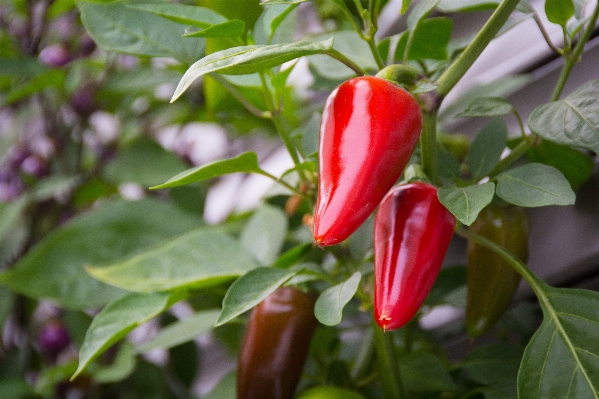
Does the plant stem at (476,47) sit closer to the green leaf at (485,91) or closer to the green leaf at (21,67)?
the green leaf at (485,91)

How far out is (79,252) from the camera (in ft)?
2.48

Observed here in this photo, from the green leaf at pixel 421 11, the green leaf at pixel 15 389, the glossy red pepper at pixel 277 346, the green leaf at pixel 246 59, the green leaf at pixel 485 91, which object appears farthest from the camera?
the green leaf at pixel 15 389

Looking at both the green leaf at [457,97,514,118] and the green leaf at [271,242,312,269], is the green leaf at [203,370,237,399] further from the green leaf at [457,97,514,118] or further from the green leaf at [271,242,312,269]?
the green leaf at [457,97,514,118]

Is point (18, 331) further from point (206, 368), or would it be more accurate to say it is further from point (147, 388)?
point (206, 368)

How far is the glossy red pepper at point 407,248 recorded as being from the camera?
349 mm

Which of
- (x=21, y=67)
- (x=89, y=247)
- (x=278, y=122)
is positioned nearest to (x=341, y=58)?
(x=278, y=122)

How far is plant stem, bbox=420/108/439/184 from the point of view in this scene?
0.39 meters

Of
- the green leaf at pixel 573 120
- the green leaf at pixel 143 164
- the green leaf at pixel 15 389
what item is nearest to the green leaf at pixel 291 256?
the green leaf at pixel 573 120

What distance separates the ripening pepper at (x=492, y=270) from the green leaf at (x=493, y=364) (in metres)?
0.03

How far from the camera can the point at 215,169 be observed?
1.34 feet

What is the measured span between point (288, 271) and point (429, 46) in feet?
0.82

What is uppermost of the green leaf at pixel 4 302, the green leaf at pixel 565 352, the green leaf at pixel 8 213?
the green leaf at pixel 565 352

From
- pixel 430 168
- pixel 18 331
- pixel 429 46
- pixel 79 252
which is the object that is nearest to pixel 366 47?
pixel 429 46

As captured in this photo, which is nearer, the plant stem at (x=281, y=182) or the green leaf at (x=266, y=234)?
the plant stem at (x=281, y=182)
